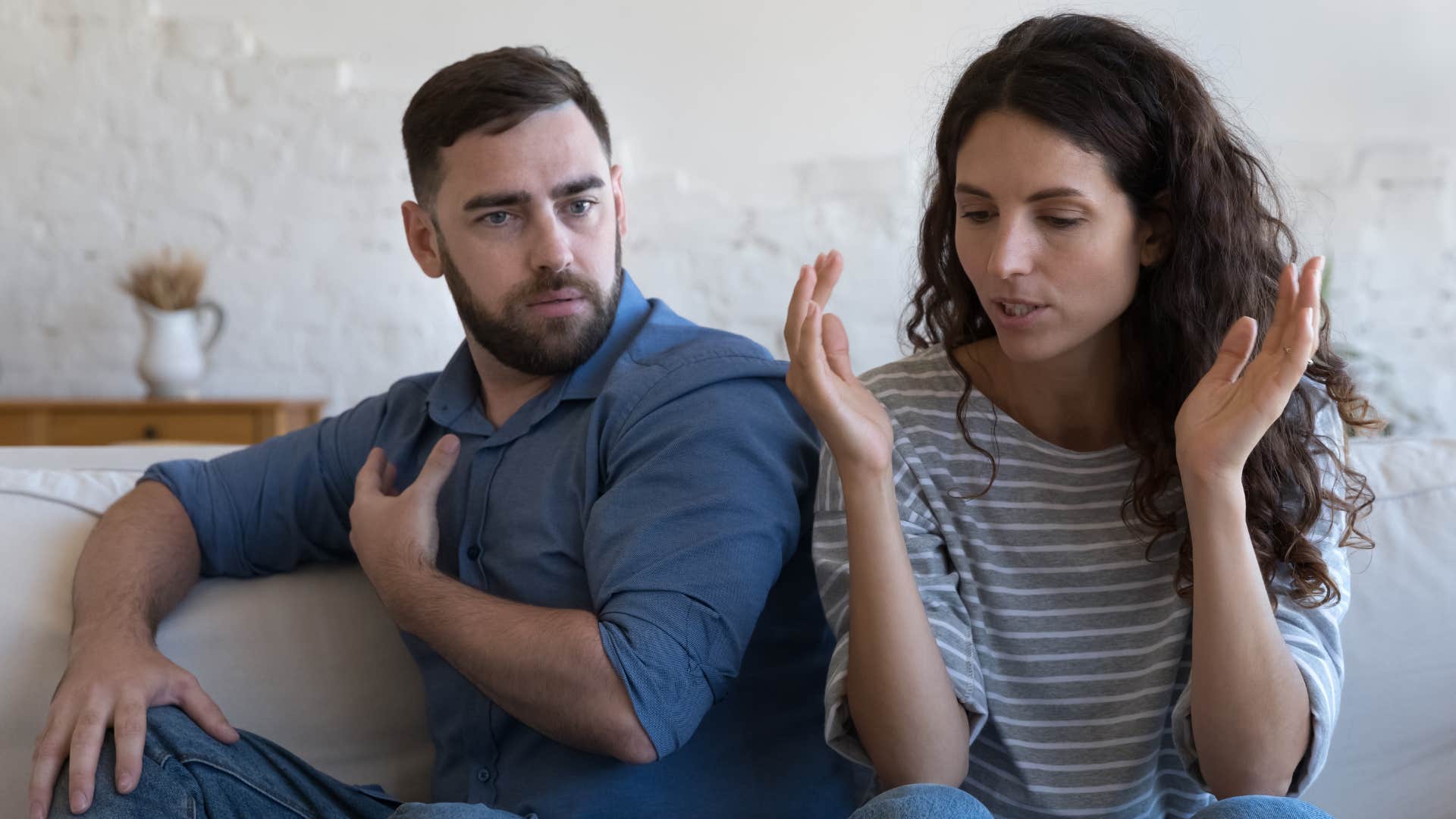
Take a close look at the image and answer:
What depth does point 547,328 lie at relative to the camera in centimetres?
136

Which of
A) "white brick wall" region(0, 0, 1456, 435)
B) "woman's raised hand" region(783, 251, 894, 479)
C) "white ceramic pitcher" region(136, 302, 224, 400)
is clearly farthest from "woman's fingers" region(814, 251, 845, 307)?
"white ceramic pitcher" region(136, 302, 224, 400)

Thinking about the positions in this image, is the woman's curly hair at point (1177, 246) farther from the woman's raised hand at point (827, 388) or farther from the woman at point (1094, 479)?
the woman's raised hand at point (827, 388)

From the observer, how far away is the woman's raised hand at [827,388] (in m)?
1.03

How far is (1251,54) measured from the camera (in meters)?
3.68

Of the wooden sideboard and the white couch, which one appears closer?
the white couch

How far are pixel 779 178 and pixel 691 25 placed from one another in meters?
0.53

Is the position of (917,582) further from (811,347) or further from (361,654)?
(361,654)

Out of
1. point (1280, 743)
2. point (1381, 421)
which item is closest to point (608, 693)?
point (1280, 743)

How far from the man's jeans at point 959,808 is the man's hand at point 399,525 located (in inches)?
20.7

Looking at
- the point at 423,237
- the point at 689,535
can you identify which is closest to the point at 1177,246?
the point at 689,535

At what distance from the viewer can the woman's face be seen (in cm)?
107

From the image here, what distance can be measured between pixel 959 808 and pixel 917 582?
0.30m

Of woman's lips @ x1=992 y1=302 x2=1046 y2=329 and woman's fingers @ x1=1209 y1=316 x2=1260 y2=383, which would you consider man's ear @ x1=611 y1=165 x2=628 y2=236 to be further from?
woman's fingers @ x1=1209 y1=316 x2=1260 y2=383

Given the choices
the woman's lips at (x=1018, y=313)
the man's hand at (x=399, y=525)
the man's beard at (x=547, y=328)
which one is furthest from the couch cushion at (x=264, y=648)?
the woman's lips at (x=1018, y=313)
